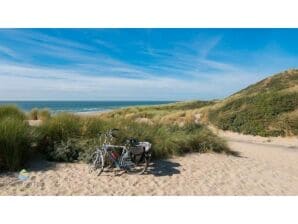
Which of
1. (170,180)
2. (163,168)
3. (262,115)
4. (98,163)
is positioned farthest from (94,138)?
(262,115)

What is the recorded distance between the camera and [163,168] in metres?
7.46

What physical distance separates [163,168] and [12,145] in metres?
3.10

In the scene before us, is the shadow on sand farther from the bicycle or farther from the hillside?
the hillside

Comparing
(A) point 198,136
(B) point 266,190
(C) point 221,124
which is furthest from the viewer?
(C) point 221,124

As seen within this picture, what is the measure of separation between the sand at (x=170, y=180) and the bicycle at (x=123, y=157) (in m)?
0.24

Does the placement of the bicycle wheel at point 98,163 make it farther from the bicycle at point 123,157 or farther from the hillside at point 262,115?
the hillside at point 262,115

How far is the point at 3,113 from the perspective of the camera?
9664 millimetres

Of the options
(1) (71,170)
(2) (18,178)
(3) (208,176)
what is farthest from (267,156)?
(2) (18,178)

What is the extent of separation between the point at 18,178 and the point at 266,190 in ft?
15.0

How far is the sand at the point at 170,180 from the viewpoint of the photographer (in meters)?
5.93

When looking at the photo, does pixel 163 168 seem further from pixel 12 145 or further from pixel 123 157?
pixel 12 145

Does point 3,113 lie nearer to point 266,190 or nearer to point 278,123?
point 266,190

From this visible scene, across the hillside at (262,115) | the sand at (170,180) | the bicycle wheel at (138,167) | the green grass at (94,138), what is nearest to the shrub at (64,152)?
the green grass at (94,138)

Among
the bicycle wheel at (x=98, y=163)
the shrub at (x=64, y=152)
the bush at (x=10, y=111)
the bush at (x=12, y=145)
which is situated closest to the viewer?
the bush at (x=12, y=145)
